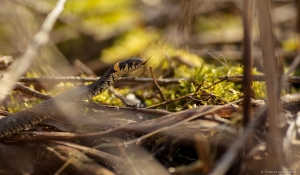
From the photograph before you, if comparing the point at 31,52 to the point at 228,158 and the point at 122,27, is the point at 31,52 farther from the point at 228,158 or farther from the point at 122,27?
the point at 122,27

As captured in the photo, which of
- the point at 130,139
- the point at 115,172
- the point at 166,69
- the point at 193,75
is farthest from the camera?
the point at 166,69

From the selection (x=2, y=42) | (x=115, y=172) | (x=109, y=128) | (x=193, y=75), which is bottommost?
(x=115, y=172)

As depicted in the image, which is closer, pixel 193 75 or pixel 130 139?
pixel 130 139

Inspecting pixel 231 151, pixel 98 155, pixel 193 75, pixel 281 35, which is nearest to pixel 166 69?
pixel 193 75

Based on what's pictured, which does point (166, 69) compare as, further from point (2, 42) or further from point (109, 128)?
point (2, 42)

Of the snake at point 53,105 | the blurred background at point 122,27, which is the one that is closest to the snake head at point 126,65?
the snake at point 53,105

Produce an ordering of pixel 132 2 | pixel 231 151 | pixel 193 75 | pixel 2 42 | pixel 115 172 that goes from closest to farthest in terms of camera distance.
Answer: pixel 231 151, pixel 115 172, pixel 193 75, pixel 2 42, pixel 132 2

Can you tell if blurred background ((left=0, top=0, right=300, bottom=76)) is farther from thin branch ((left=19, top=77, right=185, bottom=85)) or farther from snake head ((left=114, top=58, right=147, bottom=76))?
thin branch ((left=19, top=77, right=185, bottom=85))

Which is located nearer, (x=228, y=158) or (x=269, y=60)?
(x=228, y=158)

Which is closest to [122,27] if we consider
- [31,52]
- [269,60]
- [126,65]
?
[126,65]
